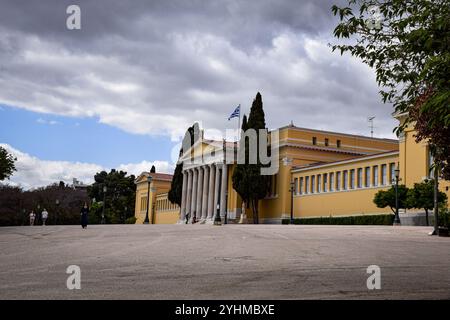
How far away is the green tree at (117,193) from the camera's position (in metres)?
113

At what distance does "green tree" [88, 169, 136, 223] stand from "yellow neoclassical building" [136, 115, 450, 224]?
30476 millimetres

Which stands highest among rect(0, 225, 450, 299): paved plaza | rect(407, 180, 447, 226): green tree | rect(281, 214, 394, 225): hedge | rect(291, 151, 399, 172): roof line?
rect(291, 151, 399, 172): roof line

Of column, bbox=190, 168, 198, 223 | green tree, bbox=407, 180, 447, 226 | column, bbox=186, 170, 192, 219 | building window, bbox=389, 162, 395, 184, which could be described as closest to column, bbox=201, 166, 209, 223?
column, bbox=190, 168, 198, 223

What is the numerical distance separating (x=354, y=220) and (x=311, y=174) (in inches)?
506

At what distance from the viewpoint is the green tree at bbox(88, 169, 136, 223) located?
113 meters

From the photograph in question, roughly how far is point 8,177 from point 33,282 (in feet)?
110

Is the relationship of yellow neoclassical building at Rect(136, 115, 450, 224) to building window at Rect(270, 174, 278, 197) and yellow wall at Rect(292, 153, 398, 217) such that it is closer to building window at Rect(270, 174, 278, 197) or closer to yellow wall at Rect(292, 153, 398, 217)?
yellow wall at Rect(292, 153, 398, 217)

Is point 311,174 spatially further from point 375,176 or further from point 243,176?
point 375,176

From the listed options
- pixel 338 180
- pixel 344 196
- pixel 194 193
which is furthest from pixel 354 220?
pixel 194 193

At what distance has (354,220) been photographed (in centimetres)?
5350
